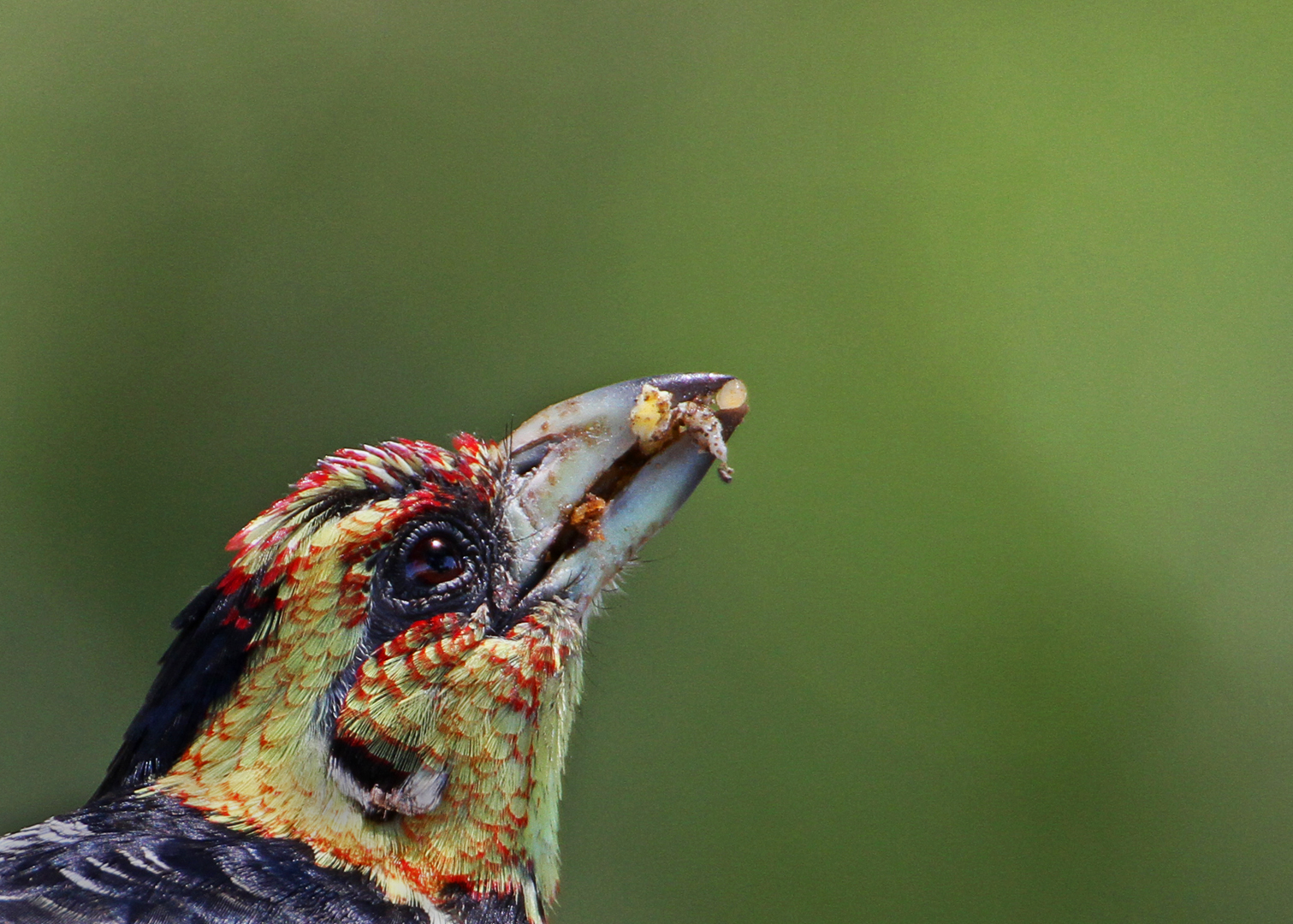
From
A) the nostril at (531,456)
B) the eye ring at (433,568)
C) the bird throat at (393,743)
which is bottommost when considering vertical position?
the bird throat at (393,743)

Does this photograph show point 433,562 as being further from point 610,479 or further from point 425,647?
point 610,479

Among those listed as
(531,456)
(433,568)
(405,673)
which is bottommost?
(405,673)

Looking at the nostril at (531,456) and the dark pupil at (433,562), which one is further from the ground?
the nostril at (531,456)

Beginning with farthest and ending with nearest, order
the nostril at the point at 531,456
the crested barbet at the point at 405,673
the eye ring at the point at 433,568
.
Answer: the nostril at the point at 531,456 → the eye ring at the point at 433,568 → the crested barbet at the point at 405,673

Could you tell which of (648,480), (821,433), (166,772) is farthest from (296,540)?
(821,433)

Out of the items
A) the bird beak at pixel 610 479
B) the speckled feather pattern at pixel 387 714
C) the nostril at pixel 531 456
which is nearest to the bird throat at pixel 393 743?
the speckled feather pattern at pixel 387 714

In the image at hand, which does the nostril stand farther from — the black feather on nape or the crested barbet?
the black feather on nape

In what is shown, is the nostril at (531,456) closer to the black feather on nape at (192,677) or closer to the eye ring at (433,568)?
the eye ring at (433,568)

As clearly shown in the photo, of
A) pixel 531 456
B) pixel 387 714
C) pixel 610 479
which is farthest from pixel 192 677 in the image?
pixel 610 479

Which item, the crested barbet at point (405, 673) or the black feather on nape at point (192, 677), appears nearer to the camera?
the crested barbet at point (405, 673)
